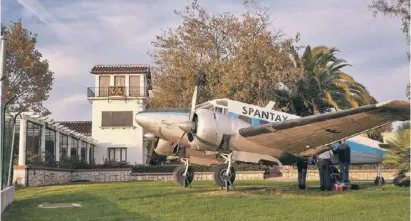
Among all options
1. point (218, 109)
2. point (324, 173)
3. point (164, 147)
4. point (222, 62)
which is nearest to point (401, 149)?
point (324, 173)

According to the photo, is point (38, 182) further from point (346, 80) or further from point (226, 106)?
point (346, 80)

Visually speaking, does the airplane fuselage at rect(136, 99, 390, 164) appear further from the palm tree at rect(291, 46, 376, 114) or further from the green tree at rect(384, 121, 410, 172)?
the palm tree at rect(291, 46, 376, 114)

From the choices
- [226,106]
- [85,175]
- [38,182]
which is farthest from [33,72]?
[226,106]

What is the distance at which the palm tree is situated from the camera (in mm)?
41719

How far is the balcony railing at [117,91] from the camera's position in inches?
1919

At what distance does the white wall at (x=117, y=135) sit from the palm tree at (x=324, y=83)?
620 inches

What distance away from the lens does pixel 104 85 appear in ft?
163

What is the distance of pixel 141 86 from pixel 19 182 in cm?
2478

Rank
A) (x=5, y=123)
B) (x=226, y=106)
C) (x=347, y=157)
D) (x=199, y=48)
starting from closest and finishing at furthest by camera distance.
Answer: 1. (x=5, y=123)
2. (x=226, y=106)
3. (x=347, y=157)
4. (x=199, y=48)

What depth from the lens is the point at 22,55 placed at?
36281mm

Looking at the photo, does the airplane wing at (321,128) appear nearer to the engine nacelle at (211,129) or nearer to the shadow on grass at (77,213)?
the engine nacelle at (211,129)

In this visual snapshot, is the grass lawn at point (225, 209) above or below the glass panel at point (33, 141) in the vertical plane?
below

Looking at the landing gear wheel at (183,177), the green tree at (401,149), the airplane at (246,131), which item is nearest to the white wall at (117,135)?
the landing gear wheel at (183,177)

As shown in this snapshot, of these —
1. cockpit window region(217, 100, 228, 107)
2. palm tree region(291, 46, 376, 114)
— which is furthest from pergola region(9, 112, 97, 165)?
palm tree region(291, 46, 376, 114)
